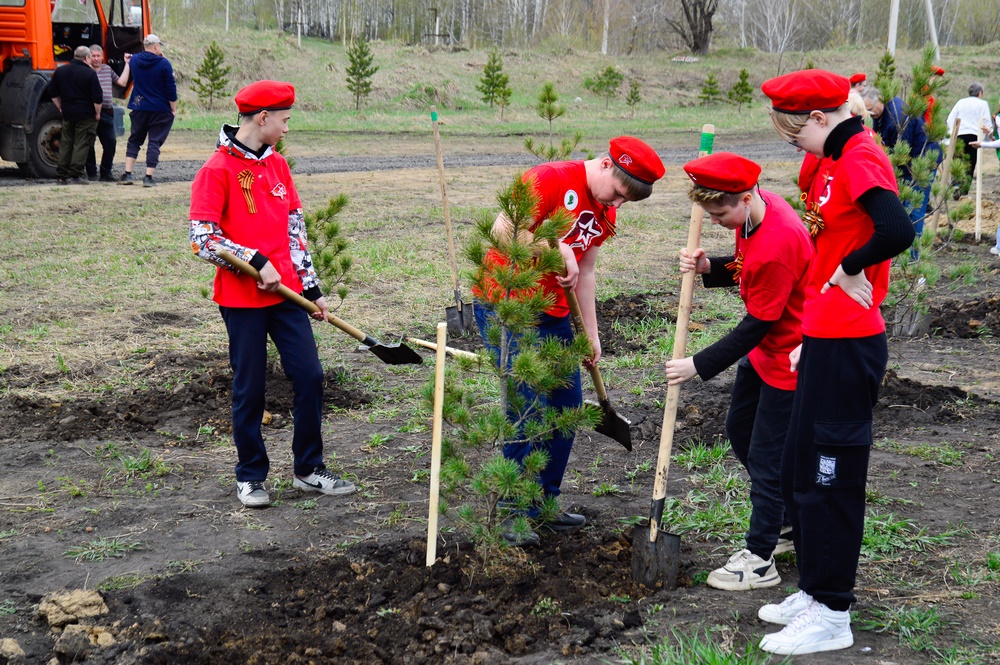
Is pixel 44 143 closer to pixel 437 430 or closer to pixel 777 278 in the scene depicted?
pixel 437 430

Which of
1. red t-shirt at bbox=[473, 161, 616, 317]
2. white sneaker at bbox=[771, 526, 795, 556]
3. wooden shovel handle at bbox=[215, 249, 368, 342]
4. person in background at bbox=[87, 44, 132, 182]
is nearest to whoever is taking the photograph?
red t-shirt at bbox=[473, 161, 616, 317]

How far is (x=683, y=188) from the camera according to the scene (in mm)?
15773

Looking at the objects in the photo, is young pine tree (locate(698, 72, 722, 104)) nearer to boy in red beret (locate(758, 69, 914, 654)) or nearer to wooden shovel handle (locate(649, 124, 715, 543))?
wooden shovel handle (locate(649, 124, 715, 543))

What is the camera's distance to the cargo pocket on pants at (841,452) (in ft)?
9.59

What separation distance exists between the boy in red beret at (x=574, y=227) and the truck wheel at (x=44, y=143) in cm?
1207

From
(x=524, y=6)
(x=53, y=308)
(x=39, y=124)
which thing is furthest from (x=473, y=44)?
(x=53, y=308)

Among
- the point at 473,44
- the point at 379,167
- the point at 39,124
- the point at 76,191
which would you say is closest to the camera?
the point at 76,191

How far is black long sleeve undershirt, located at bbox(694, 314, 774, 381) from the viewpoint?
10.7 ft

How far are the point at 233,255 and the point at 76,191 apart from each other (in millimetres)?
9903

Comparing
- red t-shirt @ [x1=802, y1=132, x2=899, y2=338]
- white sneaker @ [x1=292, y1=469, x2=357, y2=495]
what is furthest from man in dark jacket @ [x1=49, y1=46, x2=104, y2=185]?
red t-shirt @ [x1=802, y1=132, x2=899, y2=338]

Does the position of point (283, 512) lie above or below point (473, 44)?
below

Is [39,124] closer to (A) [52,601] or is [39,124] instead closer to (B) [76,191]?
(B) [76,191]

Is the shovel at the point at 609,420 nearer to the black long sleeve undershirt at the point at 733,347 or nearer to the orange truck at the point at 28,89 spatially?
the black long sleeve undershirt at the point at 733,347

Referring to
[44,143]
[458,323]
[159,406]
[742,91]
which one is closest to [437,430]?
[159,406]
